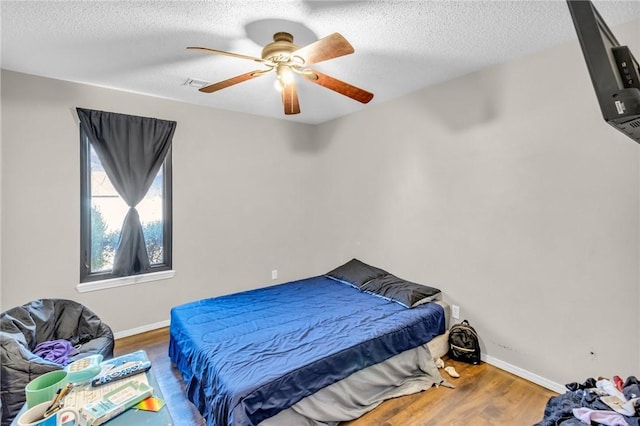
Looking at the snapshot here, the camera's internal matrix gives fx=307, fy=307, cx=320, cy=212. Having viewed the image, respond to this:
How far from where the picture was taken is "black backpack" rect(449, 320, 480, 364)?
8.87ft

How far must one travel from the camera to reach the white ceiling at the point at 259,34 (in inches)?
72.1

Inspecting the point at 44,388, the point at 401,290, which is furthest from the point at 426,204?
the point at 44,388

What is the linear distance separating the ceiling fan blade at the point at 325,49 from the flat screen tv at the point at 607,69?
38.6 inches

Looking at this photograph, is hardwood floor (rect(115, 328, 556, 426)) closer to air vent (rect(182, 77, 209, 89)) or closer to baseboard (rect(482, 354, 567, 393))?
baseboard (rect(482, 354, 567, 393))

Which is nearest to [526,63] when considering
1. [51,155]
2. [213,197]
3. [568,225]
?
[568,225]

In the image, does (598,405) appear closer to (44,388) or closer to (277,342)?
(277,342)

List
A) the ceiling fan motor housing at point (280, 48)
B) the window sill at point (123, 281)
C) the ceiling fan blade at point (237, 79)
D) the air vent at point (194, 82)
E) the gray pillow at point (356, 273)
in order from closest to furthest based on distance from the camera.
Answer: the ceiling fan motor housing at point (280, 48), the ceiling fan blade at point (237, 79), the air vent at point (194, 82), the window sill at point (123, 281), the gray pillow at point (356, 273)

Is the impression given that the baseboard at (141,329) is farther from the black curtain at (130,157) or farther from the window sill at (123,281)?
the black curtain at (130,157)

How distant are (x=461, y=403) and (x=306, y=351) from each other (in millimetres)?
1184

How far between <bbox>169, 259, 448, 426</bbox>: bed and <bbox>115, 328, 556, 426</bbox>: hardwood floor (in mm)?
86

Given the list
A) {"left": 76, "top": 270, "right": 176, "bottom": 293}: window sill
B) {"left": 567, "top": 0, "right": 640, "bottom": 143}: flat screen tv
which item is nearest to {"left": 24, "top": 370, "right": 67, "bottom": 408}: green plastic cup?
{"left": 76, "top": 270, "right": 176, "bottom": 293}: window sill

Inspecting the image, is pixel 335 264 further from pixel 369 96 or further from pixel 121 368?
pixel 121 368

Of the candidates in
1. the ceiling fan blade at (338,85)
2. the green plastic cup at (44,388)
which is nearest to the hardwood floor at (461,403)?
the green plastic cup at (44,388)

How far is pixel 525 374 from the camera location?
8.18 feet
